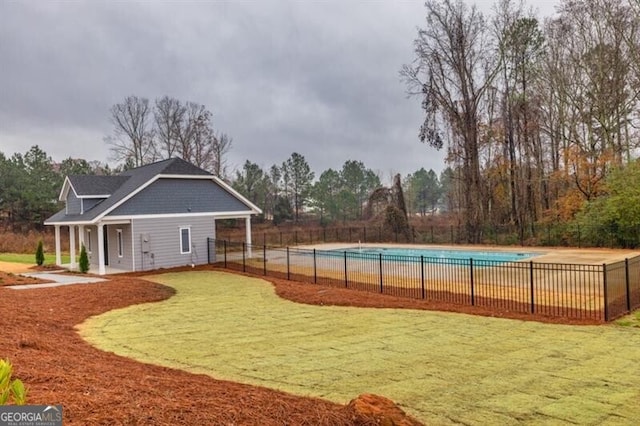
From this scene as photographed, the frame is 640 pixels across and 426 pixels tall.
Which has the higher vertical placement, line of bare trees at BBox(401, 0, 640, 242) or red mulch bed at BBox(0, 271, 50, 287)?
line of bare trees at BBox(401, 0, 640, 242)

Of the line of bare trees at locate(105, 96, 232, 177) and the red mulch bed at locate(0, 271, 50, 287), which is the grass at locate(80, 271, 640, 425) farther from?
the line of bare trees at locate(105, 96, 232, 177)

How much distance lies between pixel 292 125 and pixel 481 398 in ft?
138

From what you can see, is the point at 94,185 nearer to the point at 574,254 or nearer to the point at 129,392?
the point at 129,392

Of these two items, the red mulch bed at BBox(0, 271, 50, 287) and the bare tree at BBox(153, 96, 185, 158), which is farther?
the bare tree at BBox(153, 96, 185, 158)

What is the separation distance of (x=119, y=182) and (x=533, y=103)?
28006 mm

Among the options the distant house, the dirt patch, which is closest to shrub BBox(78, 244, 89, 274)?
the distant house

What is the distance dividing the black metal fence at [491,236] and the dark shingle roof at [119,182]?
19.3 ft

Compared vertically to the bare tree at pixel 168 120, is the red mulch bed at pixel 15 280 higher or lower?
lower

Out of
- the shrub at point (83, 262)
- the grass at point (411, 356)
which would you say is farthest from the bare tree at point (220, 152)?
the grass at point (411, 356)

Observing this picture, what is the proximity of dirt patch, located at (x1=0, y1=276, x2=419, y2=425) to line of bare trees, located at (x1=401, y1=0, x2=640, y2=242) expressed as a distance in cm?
2951

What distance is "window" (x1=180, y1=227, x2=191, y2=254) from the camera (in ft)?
76.2

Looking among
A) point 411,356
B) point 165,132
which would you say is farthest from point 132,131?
point 411,356

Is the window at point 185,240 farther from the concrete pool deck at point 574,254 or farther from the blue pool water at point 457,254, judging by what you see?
the concrete pool deck at point 574,254

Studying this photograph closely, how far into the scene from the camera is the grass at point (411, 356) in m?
5.16
